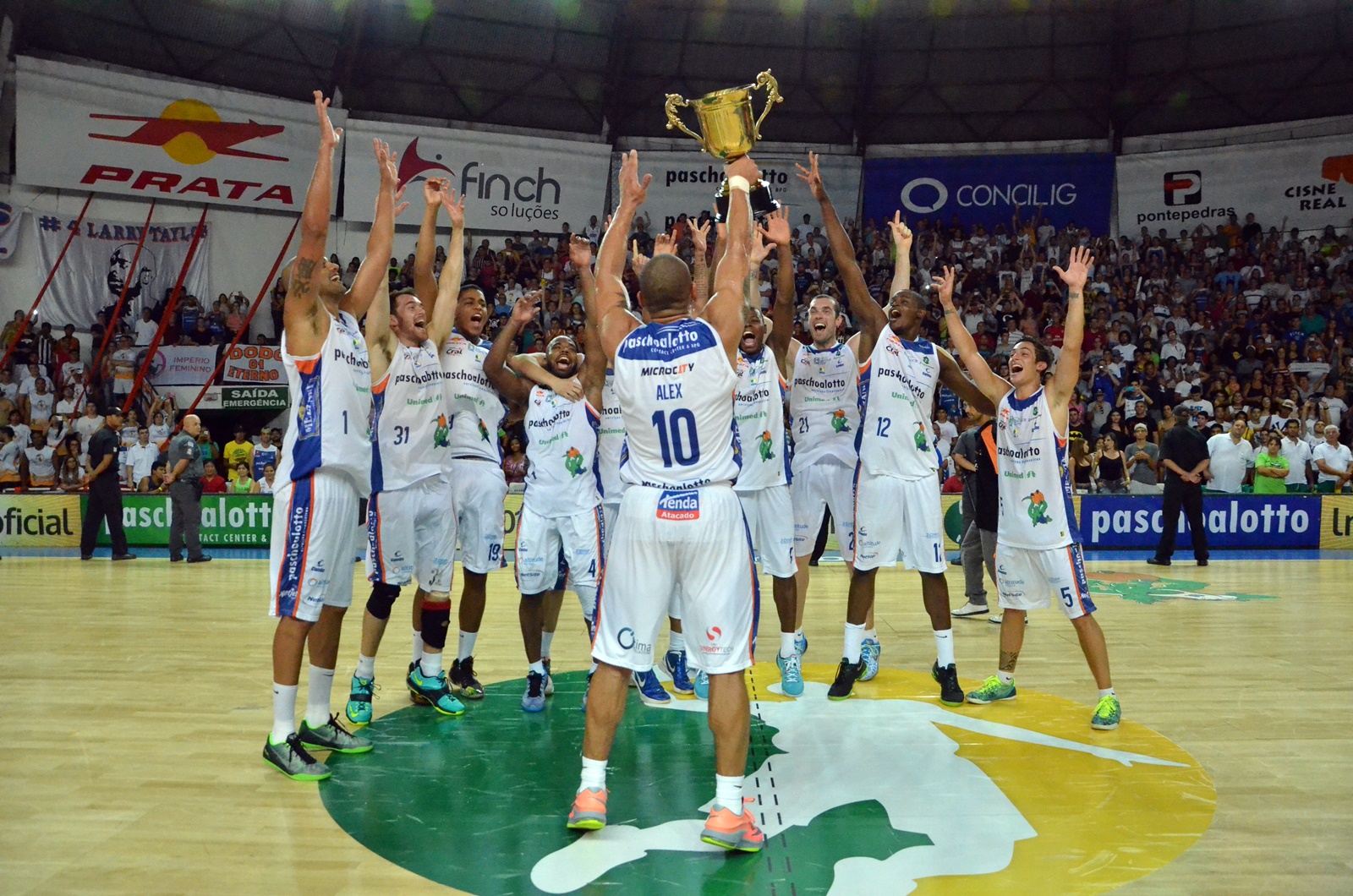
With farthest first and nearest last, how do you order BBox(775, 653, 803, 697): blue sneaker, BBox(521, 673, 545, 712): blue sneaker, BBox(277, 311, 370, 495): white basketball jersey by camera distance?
1. BBox(775, 653, 803, 697): blue sneaker
2. BBox(521, 673, 545, 712): blue sneaker
3. BBox(277, 311, 370, 495): white basketball jersey

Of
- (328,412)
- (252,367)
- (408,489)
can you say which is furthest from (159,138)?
(328,412)

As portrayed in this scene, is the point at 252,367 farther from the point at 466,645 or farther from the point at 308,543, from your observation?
the point at 308,543

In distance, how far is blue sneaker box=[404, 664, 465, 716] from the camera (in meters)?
6.79

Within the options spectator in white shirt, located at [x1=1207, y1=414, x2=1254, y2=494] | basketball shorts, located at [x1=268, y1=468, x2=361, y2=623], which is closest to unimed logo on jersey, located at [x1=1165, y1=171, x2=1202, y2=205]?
spectator in white shirt, located at [x1=1207, y1=414, x2=1254, y2=494]

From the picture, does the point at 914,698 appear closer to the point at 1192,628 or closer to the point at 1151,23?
the point at 1192,628

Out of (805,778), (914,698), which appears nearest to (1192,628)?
(914,698)

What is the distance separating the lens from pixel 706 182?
27.4 meters

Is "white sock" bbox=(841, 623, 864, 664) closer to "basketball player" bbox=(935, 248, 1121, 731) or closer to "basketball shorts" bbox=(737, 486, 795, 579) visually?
"basketball shorts" bbox=(737, 486, 795, 579)

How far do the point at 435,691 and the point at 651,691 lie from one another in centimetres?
143

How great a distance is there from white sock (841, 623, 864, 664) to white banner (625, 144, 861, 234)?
69.6 ft

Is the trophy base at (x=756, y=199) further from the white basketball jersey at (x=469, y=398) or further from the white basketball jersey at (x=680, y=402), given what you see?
the white basketball jersey at (x=469, y=398)

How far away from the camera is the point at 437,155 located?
84.7ft

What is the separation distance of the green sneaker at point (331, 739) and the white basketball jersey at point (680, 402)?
2503 mm

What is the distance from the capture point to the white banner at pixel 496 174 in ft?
83.2
